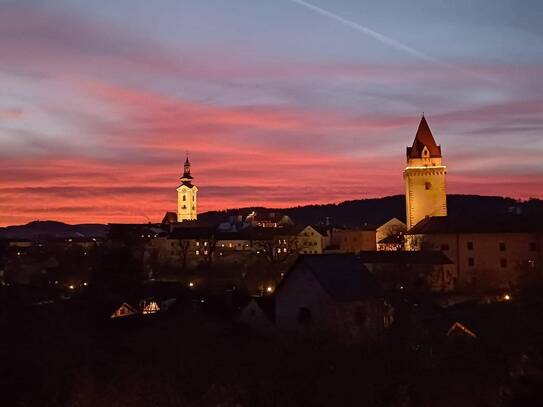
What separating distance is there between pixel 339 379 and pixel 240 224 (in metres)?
116

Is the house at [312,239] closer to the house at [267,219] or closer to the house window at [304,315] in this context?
the house at [267,219]

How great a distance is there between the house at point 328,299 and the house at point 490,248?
32883 mm

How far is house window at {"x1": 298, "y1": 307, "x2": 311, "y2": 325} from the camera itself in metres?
34.0

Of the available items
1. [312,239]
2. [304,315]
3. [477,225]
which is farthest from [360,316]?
[312,239]

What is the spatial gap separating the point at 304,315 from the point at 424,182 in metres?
52.4

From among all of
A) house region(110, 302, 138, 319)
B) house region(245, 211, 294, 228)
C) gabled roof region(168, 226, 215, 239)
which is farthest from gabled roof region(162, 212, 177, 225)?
house region(110, 302, 138, 319)

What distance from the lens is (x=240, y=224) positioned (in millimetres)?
135875

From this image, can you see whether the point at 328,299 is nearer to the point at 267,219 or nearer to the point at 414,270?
the point at 414,270

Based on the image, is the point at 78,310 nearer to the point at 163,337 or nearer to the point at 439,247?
the point at 163,337

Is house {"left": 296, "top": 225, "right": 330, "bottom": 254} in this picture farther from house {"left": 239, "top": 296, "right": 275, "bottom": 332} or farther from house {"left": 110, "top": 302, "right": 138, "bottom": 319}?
house {"left": 239, "top": 296, "right": 275, "bottom": 332}

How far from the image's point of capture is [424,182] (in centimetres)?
8338

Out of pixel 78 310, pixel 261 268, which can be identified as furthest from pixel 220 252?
pixel 78 310

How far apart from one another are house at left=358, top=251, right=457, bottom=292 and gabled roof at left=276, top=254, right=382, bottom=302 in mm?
20169

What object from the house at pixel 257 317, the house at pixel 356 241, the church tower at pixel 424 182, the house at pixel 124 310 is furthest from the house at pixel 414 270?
the house at pixel 356 241
